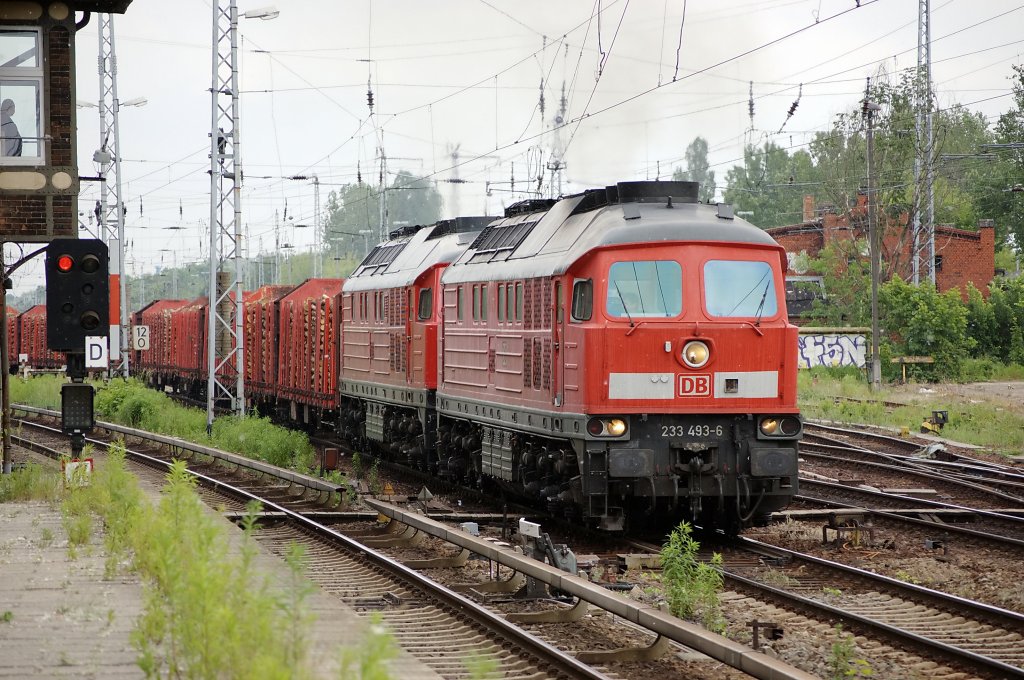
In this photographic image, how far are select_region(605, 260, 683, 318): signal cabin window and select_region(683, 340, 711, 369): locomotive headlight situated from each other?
36cm

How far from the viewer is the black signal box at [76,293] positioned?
46.4 feet

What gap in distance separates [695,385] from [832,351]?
31123 mm

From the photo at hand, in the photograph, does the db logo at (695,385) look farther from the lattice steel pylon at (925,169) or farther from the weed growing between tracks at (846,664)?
the lattice steel pylon at (925,169)

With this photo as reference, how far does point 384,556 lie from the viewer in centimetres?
1328

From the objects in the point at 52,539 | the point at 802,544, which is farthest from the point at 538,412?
the point at 52,539

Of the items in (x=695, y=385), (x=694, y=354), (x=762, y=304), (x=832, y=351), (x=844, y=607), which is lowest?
(x=844, y=607)

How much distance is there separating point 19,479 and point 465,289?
6619mm

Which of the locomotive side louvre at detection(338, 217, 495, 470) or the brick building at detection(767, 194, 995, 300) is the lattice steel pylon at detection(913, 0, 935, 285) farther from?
the locomotive side louvre at detection(338, 217, 495, 470)

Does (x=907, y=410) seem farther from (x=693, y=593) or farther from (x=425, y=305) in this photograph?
(x=693, y=593)

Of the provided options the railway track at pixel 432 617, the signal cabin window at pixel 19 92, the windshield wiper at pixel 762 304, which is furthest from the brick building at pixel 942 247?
the railway track at pixel 432 617

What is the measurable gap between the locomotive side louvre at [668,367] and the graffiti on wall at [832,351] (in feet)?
97.2

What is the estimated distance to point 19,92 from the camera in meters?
17.7

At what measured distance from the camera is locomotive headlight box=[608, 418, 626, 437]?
13.2m

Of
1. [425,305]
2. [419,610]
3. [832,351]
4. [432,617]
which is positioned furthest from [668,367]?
[832,351]
